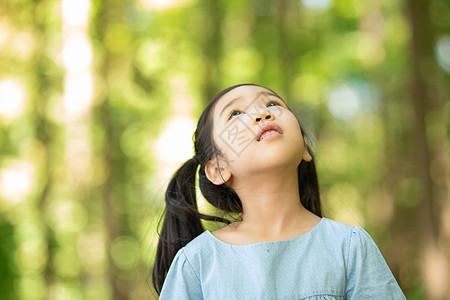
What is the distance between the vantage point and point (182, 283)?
1.82m

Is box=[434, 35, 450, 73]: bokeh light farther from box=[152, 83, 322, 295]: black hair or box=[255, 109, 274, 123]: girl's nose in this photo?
box=[255, 109, 274, 123]: girl's nose

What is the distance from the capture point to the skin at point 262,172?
185cm

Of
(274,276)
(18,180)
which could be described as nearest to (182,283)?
(274,276)

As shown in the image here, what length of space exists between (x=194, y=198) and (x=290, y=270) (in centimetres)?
68

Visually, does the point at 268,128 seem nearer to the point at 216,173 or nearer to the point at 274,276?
the point at 216,173

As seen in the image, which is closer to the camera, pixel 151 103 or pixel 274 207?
pixel 274 207

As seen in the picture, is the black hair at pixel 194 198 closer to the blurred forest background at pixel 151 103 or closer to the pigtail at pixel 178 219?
the pigtail at pixel 178 219

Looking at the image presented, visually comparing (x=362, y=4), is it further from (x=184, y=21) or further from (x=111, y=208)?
(x=111, y=208)

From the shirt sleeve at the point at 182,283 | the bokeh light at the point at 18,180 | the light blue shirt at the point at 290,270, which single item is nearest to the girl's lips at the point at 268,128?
the light blue shirt at the point at 290,270

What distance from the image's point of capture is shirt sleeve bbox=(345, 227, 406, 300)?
69.0 inches

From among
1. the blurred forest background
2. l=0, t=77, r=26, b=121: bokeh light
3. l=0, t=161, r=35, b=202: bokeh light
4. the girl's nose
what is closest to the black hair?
the girl's nose

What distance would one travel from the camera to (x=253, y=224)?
76.9 inches

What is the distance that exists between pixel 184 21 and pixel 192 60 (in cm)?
114

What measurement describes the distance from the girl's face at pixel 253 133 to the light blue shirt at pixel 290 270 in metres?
0.31
